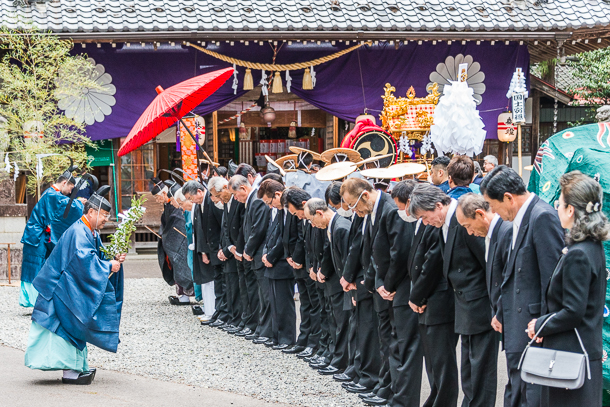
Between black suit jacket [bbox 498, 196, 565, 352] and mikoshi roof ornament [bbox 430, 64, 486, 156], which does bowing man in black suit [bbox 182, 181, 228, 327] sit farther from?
black suit jacket [bbox 498, 196, 565, 352]

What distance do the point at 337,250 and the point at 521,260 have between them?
253 centimetres

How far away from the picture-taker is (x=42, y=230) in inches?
374

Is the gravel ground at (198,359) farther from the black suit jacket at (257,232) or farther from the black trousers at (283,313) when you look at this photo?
the black suit jacket at (257,232)

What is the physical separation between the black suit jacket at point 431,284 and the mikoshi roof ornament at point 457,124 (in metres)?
3.48

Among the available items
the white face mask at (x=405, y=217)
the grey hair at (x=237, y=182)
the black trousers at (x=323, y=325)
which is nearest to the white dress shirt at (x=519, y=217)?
the white face mask at (x=405, y=217)

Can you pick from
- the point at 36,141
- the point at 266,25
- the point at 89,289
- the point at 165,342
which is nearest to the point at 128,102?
the point at 36,141

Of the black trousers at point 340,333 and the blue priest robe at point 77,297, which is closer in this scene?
the blue priest robe at point 77,297

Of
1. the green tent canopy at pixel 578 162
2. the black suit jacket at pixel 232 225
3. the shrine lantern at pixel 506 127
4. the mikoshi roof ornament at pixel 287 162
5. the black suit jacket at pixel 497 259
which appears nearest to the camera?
the black suit jacket at pixel 497 259

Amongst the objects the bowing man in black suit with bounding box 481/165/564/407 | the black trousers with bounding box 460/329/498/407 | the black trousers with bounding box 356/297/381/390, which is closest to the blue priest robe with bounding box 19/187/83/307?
the black trousers with bounding box 356/297/381/390

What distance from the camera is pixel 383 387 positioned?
18.8ft

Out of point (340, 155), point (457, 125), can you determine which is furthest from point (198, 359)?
point (457, 125)

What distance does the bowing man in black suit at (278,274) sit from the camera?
7.57 meters

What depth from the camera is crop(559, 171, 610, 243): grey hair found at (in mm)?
3602

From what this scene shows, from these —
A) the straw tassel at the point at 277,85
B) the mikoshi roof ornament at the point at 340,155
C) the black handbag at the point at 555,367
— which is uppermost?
the straw tassel at the point at 277,85
